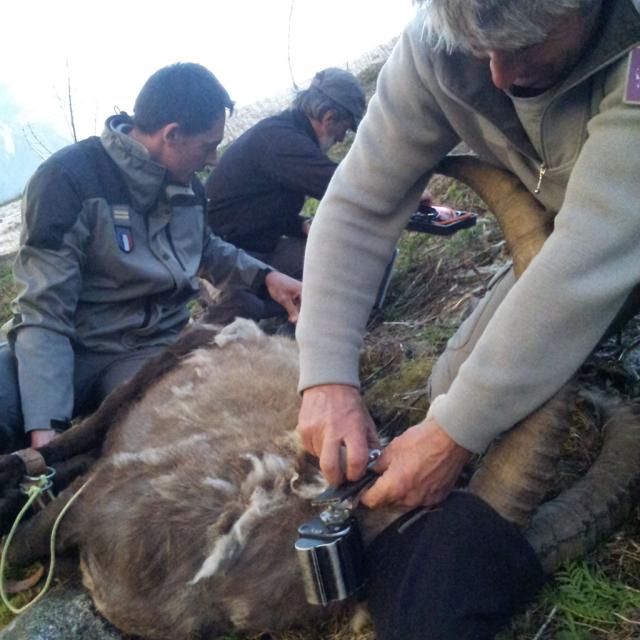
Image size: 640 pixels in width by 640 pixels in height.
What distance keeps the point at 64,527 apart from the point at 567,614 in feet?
5.96

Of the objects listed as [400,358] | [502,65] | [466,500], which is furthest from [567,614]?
[400,358]

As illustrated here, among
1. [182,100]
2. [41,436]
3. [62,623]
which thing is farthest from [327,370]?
[182,100]

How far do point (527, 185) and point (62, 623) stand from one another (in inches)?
83.6

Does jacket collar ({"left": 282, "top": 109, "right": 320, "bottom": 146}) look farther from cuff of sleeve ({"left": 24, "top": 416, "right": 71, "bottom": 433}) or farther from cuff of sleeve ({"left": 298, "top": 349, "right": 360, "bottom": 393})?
cuff of sleeve ({"left": 298, "top": 349, "right": 360, "bottom": 393})

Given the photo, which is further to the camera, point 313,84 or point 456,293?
point 313,84

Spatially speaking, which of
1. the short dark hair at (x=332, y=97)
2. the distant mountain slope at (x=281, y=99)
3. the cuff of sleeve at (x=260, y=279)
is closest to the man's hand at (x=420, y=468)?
the cuff of sleeve at (x=260, y=279)

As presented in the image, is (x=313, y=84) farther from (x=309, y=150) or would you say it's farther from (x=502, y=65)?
(x=502, y=65)

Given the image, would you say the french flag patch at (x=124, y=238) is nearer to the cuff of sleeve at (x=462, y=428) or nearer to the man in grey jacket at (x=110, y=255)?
the man in grey jacket at (x=110, y=255)

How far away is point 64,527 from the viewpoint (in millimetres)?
3096

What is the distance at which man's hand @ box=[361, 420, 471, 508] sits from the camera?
88.4 inches

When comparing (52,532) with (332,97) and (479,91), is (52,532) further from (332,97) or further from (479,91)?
(332,97)

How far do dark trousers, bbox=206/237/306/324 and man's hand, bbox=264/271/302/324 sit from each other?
0.11m

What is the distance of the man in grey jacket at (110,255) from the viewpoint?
13.3ft

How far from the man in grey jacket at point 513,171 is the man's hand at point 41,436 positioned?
1730mm
